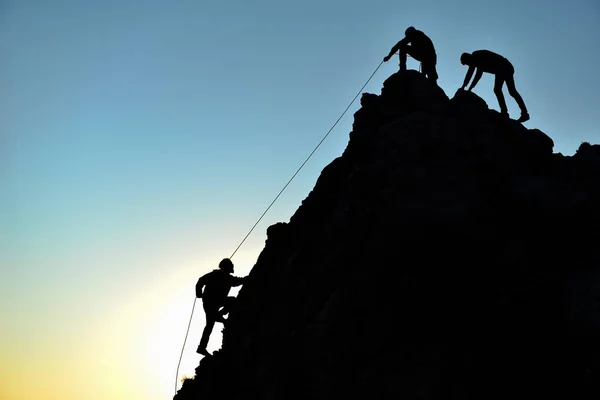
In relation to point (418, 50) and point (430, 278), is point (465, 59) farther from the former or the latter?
point (430, 278)

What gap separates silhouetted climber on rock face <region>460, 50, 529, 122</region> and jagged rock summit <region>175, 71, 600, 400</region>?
241 centimetres

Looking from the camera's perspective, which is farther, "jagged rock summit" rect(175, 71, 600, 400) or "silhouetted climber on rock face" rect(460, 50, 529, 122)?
"silhouetted climber on rock face" rect(460, 50, 529, 122)

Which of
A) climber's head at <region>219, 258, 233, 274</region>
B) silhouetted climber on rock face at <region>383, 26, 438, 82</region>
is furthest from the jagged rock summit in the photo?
silhouetted climber on rock face at <region>383, 26, 438, 82</region>

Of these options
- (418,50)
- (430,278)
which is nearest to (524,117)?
(418,50)

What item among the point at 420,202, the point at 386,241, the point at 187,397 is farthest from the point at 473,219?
the point at 187,397

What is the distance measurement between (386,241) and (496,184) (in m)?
4.02

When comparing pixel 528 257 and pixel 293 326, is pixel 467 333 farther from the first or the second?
pixel 293 326

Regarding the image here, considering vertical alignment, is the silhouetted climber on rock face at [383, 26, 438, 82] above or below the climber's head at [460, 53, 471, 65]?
below

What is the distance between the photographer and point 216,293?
62.7 ft

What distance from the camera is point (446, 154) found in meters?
15.5

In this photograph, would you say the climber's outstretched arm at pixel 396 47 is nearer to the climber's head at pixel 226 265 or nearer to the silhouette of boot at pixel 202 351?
the climber's head at pixel 226 265

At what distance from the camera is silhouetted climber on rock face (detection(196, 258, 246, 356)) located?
62.6 ft

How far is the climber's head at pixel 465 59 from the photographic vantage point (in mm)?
19875

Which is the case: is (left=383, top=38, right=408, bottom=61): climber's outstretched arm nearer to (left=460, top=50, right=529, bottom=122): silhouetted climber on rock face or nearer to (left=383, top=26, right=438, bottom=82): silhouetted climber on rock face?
(left=383, top=26, right=438, bottom=82): silhouetted climber on rock face
